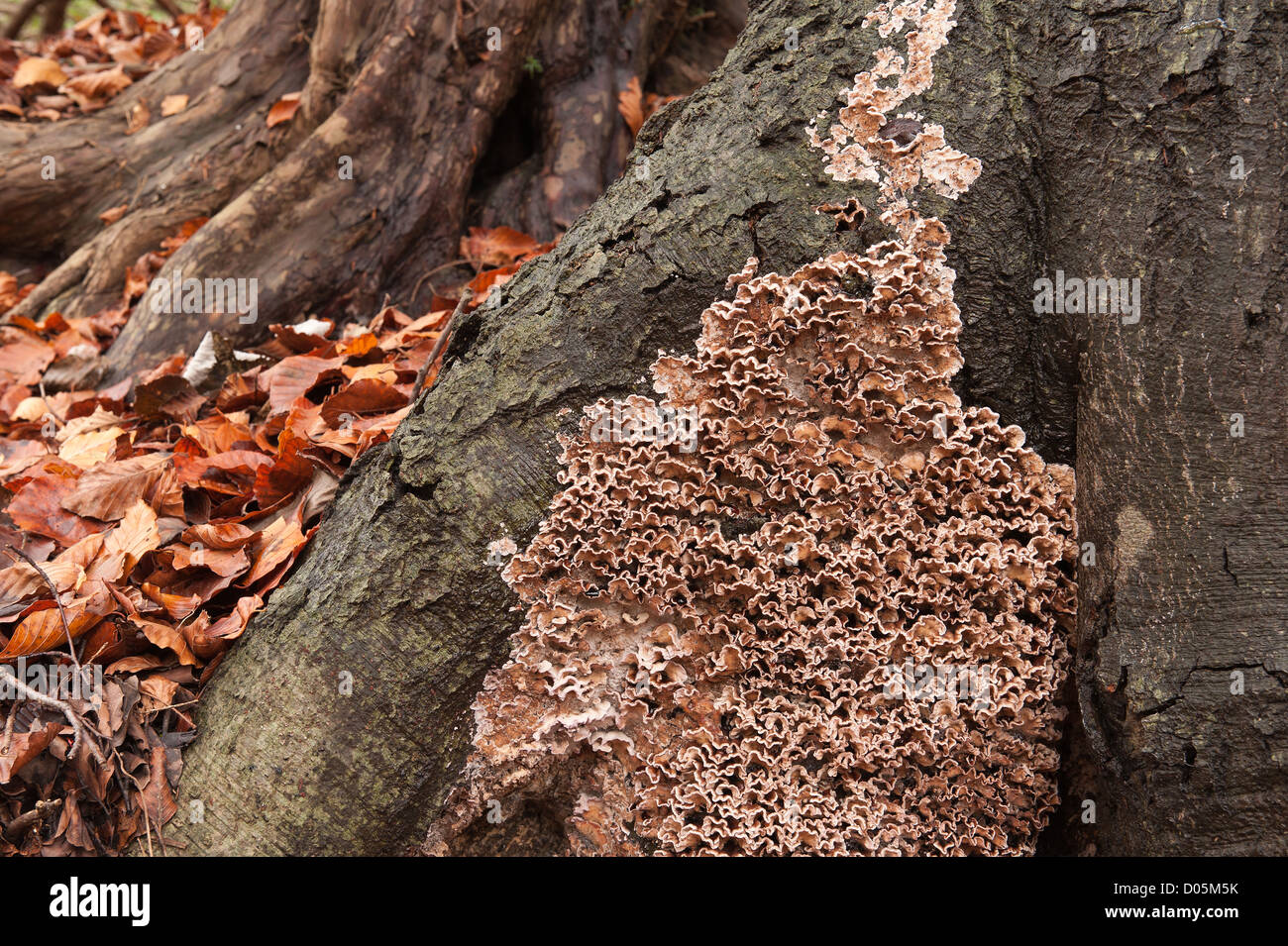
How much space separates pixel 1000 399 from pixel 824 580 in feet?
2.53

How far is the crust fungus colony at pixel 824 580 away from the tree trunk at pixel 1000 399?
0.10m

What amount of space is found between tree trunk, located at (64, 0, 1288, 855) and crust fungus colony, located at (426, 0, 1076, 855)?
0.10m

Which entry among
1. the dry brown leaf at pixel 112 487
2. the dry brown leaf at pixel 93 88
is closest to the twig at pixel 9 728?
the dry brown leaf at pixel 112 487

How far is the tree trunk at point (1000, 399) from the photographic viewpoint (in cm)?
242

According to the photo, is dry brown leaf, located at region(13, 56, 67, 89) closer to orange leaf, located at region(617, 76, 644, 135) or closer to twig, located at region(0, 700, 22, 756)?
orange leaf, located at region(617, 76, 644, 135)

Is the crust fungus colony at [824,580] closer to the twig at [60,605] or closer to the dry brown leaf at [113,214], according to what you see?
the twig at [60,605]

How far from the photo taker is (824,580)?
2.66m

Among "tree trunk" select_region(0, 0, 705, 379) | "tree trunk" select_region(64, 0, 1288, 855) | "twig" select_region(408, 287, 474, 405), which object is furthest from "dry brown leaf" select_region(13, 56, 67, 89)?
"tree trunk" select_region(64, 0, 1288, 855)

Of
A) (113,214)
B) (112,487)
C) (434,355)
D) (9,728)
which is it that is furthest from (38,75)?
(9,728)

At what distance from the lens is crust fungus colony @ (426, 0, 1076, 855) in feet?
8.60

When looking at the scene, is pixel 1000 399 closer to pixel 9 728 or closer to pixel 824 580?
pixel 824 580

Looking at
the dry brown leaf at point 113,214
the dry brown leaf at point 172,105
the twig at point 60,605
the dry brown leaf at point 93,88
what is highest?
the dry brown leaf at point 93,88

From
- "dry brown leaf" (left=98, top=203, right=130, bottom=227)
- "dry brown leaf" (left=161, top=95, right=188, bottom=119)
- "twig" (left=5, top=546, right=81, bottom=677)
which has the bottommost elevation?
"twig" (left=5, top=546, right=81, bottom=677)

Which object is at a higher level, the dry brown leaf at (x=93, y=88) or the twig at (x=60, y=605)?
the dry brown leaf at (x=93, y=88)
